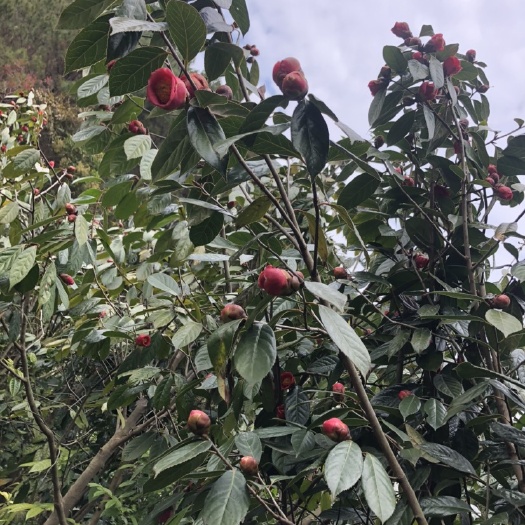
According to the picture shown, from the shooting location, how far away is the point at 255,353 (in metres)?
0.68

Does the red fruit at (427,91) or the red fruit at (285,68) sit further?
the red fruit at (427,91)

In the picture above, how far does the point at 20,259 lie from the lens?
115 cm

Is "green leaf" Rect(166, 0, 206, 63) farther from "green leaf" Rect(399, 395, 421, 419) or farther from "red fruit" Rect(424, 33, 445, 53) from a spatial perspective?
"red fruit" Rect(424, 33, 445, 53)

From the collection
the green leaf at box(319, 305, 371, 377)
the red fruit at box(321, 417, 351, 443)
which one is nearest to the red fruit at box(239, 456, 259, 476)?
the red fruit at box(321, 417, 351, 443)

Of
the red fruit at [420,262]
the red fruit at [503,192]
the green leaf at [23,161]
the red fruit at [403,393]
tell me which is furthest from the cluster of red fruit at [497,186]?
the green leaf at [23,161]

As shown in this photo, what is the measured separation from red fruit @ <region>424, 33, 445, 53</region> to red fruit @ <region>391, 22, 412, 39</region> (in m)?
0.10

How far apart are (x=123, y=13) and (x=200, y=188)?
0.39 m

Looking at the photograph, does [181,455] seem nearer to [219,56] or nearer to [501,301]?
[219,56]

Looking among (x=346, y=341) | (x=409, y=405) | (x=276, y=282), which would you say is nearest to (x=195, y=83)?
(x=276, y=282)

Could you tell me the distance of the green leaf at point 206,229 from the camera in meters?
0.85

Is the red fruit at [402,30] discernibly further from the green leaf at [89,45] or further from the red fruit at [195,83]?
the green leaf at [89,45]

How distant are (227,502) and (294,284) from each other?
281 mm

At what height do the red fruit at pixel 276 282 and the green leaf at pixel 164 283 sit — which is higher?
the red fruit at pixel 276 282

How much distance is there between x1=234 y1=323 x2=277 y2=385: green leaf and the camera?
659mm
